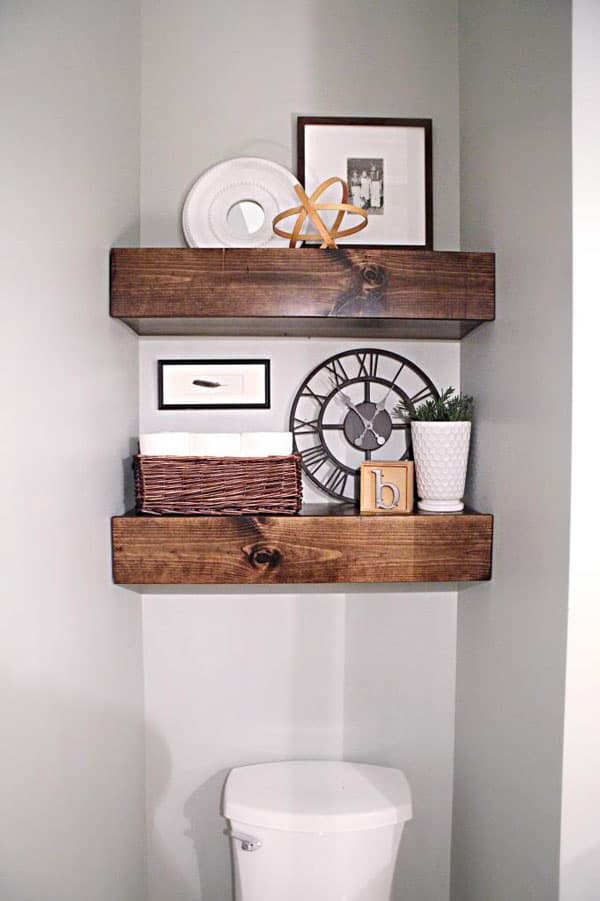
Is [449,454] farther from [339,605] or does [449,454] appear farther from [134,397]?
[134,397]

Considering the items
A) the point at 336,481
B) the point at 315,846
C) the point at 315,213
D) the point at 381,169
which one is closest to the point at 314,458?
the point at 336,481

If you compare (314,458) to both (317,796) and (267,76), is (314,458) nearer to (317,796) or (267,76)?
(317,796)

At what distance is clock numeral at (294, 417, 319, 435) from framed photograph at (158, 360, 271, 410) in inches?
3.1

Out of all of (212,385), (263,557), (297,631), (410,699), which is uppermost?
(212,385)

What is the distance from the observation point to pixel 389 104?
160 cm

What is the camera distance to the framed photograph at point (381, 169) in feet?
5.18

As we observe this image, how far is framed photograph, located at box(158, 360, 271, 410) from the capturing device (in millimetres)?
1610

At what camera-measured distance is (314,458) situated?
5.30ft

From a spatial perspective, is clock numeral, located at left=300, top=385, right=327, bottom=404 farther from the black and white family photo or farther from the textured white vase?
the black and white family photo

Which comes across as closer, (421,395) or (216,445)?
(216,445)

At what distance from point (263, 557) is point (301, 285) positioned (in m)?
0.49

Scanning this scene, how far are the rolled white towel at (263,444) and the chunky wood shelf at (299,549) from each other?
0.39 ft
